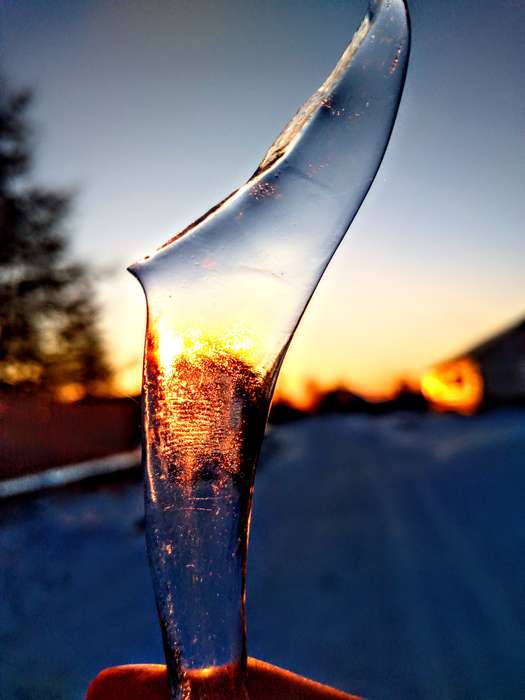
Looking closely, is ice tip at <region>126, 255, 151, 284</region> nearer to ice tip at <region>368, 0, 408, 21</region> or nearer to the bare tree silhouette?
ice tip at <region>368, 0, 408, 21</region>

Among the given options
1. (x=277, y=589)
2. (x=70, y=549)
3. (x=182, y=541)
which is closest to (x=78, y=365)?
(x=70, y=549)

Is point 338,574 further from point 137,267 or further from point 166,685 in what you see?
point 137,267

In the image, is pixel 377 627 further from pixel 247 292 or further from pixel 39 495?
pixel 247 292

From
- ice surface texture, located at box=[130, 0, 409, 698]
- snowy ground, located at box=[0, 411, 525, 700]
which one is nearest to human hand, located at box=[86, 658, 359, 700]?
ice surface texture, located at box=[130, 0, 409, 698]

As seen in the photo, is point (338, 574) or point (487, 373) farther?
point (487, 373)

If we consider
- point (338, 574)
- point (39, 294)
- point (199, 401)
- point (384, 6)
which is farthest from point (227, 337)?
point (39, 294)

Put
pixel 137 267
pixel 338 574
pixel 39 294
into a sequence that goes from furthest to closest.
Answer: pixel 39 294 → pixel 338 574 → pixel 137 267
